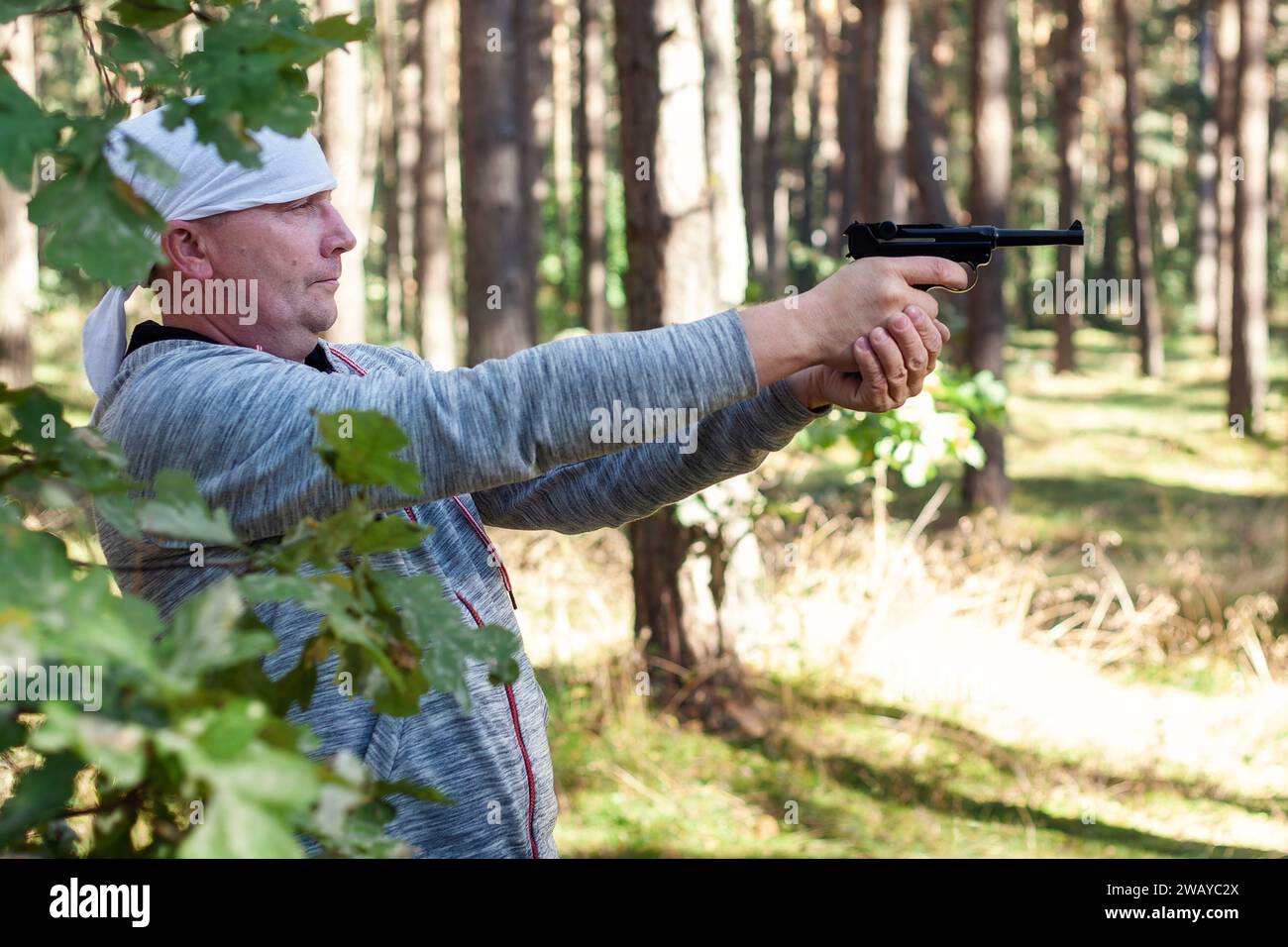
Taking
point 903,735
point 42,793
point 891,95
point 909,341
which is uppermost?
point 891,95

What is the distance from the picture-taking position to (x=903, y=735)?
6.64m

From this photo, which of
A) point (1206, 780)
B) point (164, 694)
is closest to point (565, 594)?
point (1206, 780)

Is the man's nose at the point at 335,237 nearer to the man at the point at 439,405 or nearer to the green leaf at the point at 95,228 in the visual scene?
the man at the point at 439,405

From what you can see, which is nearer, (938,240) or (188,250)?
(188,250)

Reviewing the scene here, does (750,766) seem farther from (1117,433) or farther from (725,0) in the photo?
(1117,433)

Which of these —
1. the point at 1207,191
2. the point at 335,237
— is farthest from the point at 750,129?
the point at 335,237

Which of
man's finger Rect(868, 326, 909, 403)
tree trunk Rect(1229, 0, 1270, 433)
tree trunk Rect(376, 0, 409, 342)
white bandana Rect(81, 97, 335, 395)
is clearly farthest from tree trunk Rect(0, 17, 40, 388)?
tree trunk Rect(1229, 0, 1270, 433)

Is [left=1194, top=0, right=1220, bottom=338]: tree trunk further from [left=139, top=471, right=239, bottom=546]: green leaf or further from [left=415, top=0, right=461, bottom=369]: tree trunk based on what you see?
[left=139, top=471, right=239, bottom=546]: green leaf

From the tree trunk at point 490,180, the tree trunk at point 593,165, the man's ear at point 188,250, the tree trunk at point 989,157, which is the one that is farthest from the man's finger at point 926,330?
the tree trunk at point 593,165

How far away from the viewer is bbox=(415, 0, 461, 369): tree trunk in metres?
15.2

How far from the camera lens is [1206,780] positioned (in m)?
6.40

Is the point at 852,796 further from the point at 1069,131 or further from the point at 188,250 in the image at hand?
the point at 1069,131

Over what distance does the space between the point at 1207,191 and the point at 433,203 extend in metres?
18.2

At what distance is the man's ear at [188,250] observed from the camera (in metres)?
2.13
